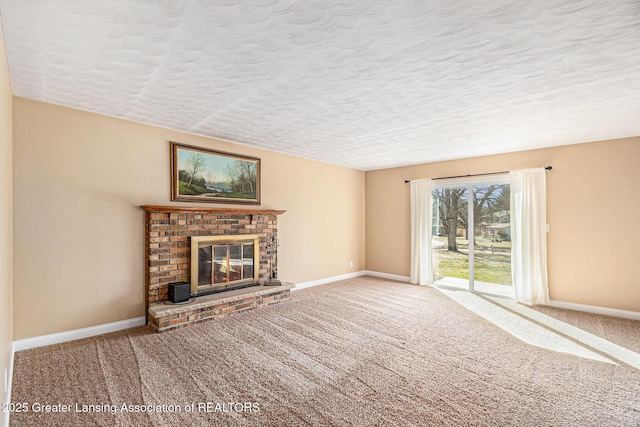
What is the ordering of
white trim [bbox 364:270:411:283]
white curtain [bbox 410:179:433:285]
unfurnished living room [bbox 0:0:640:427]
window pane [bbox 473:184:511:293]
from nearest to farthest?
1. unfurnished living room [bbox 0:0:640:427]
2. window pane [bbox 473:184:511:293]
3. white curtain [bbox 410:179:433:285]
4. white trim [bbox 364:270:411:283]

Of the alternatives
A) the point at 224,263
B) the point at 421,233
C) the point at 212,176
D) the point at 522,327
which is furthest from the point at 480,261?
the point at 212,176

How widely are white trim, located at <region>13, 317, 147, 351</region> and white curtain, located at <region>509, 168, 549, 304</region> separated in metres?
5.74

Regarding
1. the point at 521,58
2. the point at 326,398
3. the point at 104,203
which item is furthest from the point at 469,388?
the point at 104,203

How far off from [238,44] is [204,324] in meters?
3.24

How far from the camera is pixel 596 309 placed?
430 centimetres

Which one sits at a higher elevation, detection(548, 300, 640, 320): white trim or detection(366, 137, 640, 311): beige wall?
detection(366, 137, 640, 311): beige wall

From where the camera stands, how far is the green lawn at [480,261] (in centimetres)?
514

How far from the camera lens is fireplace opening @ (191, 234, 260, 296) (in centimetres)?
401

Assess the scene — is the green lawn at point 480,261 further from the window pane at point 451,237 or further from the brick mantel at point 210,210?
the brick mantel at point 210,210

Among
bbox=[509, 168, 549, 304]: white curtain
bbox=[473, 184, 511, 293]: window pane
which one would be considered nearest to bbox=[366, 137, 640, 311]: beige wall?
bbox=[509, 168, 549, 304]: white curtain

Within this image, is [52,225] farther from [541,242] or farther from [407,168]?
[541,242]

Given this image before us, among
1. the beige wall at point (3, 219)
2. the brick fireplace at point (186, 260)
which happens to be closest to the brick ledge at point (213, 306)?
the brick fireplace at point (186, 260)

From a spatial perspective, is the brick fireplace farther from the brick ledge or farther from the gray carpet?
the gray carpet

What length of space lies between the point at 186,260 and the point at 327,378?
252 cm
